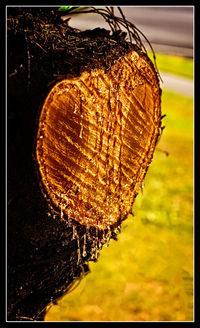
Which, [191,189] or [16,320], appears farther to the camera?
[191,189]

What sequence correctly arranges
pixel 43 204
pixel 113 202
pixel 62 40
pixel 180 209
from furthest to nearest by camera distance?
pixel 180 209 → pixel 113 202 → pixel 62 40 → pixel 43 204

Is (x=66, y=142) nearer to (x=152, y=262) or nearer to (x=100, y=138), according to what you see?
(x=100, y=138)

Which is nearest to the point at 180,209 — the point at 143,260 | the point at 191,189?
the point at 191,189

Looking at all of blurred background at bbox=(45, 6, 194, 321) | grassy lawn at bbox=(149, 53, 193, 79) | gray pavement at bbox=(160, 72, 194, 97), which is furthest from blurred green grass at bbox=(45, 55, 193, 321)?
grassy lawn at bbox=(149, 53, 193, 79)

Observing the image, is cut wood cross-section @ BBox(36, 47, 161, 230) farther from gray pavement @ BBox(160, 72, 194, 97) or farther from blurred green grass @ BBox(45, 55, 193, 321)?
gray pavement @ BBox(160, 72, 194, 97)

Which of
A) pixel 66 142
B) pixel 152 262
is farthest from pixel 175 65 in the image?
pixel 66 142

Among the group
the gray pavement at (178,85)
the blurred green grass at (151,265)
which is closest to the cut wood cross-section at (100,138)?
the blurred green grass at (151,265)

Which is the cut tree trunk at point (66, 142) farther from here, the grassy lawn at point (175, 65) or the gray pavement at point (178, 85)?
the grassy lawn at point (175, 65)
